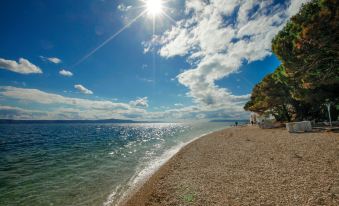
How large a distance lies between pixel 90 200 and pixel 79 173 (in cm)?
603

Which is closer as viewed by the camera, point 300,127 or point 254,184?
point 254,184

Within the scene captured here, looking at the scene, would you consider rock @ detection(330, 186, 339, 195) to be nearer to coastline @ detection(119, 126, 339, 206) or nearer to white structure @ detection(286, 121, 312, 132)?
coastline @ detection(119, 126, 339, 206)

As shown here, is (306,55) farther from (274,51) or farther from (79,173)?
(79,173)

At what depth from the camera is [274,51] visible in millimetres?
17453

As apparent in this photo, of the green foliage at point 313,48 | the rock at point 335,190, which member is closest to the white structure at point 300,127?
the green foliage at point 313,48

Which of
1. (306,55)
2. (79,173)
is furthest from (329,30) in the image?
(79,173)

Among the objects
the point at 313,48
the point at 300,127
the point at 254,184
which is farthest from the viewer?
the point at 300,127

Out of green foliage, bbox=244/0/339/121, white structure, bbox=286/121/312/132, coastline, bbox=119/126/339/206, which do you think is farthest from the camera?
white structure, bbox=286/121/312/132

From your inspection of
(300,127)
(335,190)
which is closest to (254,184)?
(335,190)

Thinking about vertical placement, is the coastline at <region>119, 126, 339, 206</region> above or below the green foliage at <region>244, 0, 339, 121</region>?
below

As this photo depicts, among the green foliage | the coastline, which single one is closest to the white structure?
the green foliage

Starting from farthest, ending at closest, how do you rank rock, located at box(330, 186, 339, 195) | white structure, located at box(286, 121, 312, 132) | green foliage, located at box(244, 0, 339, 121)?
white structure, located at box(286, 121, 312, 132) < green foliage, located at box(244, 0, 339, 121) < rock, located at box(330, 186, 339, 195)

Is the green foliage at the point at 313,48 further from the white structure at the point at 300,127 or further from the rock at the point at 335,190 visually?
the rock at the point at 335,190

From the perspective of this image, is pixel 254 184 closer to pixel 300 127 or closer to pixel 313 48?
pixel 313 48
